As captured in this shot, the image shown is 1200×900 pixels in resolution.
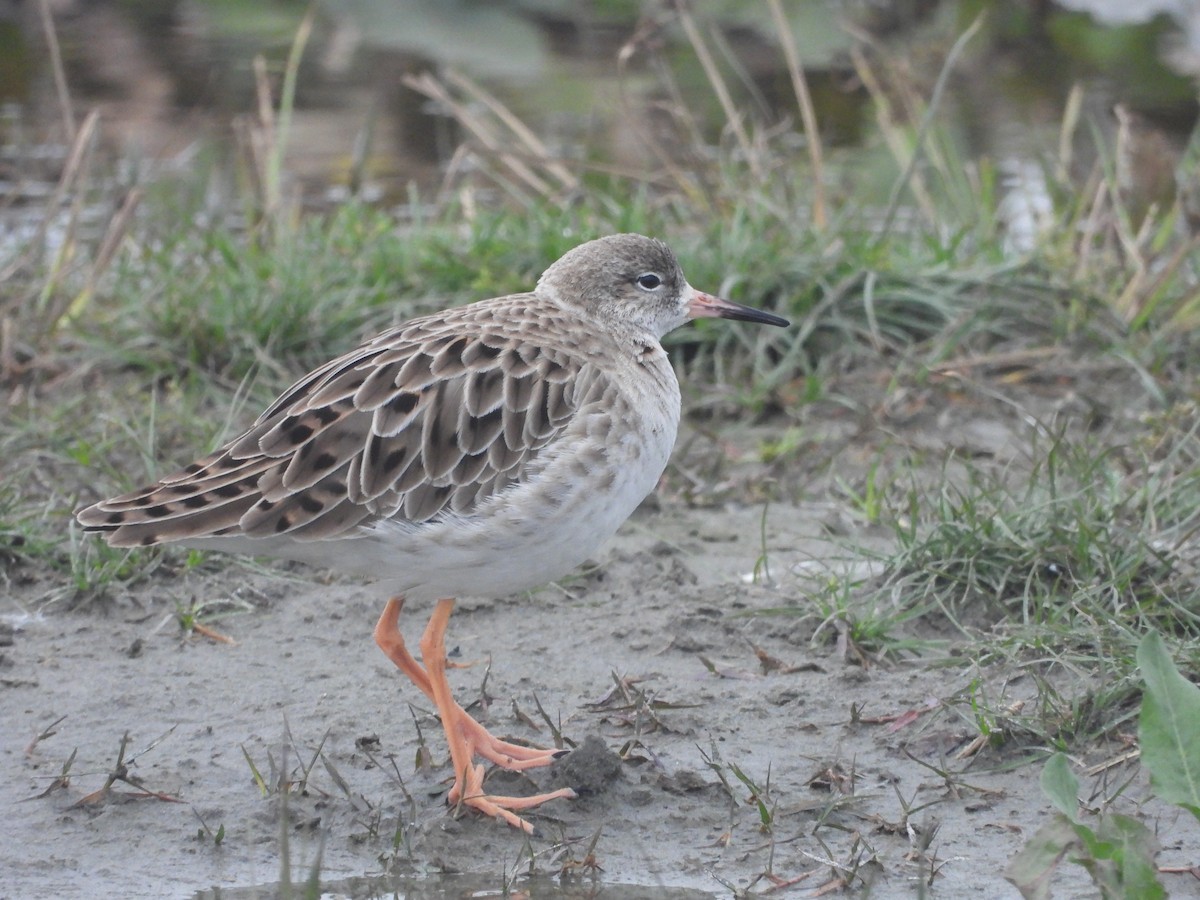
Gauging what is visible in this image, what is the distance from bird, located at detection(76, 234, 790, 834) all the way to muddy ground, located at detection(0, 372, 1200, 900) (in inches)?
9.3

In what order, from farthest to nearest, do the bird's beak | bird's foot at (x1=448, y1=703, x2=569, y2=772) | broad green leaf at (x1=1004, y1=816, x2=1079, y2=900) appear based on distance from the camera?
the bird's beak → bird's foot at (x1=448, y1=703, x2=569, y2=772) → broad green leaf at (x1=1004, y1=816, x2=1079, y2=900)

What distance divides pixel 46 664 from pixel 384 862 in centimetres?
163

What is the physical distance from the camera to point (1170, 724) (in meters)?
4.01

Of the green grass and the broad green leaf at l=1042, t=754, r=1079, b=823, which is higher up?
the broad green leaf at l=1042, t=754, r=1079, b=823

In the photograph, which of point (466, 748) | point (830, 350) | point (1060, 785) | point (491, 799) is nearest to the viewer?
point (1060, 785)

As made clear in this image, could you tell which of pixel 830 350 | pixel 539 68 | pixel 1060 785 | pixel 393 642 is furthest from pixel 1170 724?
pixel 539 68

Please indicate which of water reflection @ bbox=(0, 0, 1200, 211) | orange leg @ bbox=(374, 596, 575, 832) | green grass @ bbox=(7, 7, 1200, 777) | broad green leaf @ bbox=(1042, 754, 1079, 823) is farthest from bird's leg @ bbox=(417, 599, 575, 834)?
water reflection @ bbox=(0, 0, 1200, 211)

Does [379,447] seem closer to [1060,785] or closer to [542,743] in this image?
[542,743]

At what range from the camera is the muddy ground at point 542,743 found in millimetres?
4258

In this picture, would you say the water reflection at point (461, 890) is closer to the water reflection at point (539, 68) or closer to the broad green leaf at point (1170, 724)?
the broad green leaf at point (1170, 724)

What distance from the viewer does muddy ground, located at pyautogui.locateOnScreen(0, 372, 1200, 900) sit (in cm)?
426

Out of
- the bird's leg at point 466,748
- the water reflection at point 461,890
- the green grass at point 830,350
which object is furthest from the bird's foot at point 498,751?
the green grass at point 830,350

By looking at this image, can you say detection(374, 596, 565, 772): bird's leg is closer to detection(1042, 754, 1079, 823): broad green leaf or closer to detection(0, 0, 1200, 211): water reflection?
detection(1042, 754, 1079, 823): broad green leaf

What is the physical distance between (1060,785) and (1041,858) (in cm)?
21
